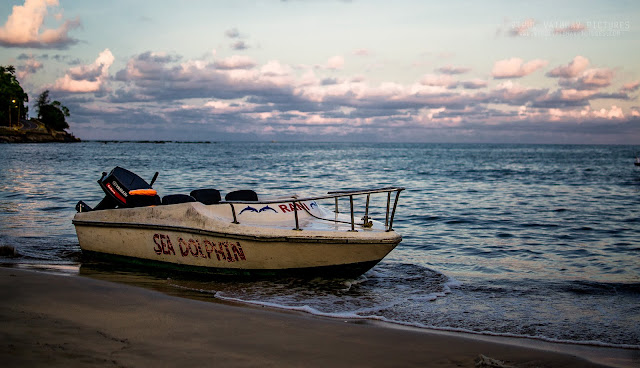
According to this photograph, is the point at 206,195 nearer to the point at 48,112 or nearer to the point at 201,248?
the point at 201,248

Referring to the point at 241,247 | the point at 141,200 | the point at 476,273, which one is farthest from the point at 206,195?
the point at 476,273

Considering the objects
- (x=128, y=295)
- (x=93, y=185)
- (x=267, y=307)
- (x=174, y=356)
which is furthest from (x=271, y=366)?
(x=93, y=185)

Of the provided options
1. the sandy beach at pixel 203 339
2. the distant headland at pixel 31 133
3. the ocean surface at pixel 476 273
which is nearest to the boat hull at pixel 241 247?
the ocean surface at pixel 476 273

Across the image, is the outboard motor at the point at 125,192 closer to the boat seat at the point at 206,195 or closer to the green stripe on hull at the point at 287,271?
the boat seat at the point at 206,195

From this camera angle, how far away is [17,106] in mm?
111688

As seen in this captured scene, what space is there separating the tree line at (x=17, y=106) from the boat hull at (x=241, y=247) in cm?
11571

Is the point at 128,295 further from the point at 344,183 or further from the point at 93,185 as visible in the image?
the point at 344,183

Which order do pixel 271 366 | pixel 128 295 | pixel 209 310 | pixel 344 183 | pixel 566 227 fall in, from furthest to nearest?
pixel 344 183 → pixel 566 227 → pixel 128 295 → pixel 209 310 → pixel 271 366

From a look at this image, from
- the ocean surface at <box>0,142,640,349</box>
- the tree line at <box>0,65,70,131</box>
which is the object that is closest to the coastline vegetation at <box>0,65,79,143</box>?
the tree line at <box>0,65,70,131</box>

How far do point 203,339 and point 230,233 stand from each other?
113 inches

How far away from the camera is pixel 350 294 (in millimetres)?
7184

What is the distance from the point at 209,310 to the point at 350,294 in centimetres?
220

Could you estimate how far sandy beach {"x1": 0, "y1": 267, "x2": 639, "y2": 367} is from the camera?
412cm

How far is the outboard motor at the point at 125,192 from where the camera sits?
8672 millimetres
